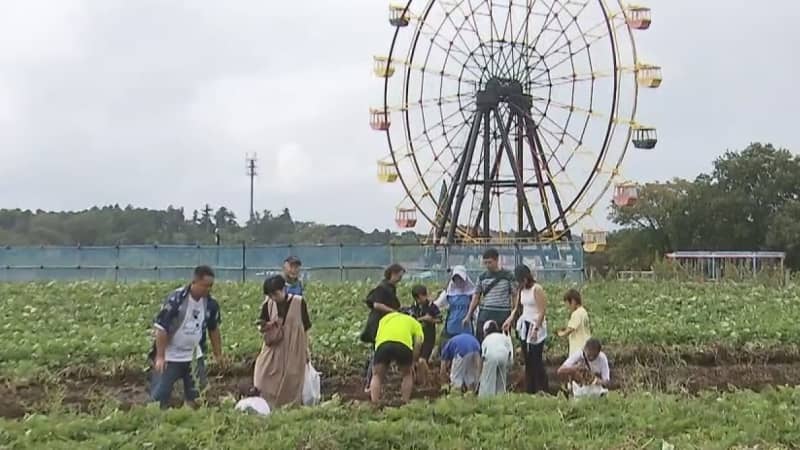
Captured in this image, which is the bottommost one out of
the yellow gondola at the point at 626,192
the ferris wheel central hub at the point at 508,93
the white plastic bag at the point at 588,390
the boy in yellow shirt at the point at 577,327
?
the white plastic bag at the point at 588,390

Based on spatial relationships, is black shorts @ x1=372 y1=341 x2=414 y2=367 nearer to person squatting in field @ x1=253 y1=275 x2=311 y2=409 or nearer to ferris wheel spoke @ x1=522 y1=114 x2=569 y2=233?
person squatting in field @ x1=253 y1=275 x2=311 y2=409

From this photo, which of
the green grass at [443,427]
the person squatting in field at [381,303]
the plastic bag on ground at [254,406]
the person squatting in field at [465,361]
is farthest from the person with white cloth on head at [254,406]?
the person squatting in field at [465,361]

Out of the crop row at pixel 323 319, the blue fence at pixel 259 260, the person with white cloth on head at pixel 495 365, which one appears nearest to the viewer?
the person with white cloth on head at pixel 495 365

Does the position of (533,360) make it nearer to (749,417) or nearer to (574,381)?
(574,381)

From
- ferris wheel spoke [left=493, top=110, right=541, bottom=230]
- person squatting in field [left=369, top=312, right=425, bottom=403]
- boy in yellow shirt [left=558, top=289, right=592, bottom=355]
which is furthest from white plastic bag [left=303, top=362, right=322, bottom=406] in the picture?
ferris wheel spoke [left=493, top=110, right=541, bottom=230]

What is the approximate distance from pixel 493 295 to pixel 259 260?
20899 millimetres

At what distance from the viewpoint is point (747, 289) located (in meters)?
25.9

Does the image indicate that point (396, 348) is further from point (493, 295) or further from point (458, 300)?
point (458, 300)

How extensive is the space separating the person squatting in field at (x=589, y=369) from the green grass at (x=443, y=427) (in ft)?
4.18

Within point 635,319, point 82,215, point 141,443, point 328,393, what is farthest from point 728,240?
point 141,443

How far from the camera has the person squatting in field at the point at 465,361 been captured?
10457mm

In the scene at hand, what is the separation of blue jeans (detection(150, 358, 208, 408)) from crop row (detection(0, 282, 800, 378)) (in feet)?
13.0

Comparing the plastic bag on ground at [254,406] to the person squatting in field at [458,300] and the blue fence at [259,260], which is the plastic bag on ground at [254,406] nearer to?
the person squatting in field at [458,300]

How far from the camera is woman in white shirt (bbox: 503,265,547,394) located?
426 inches
